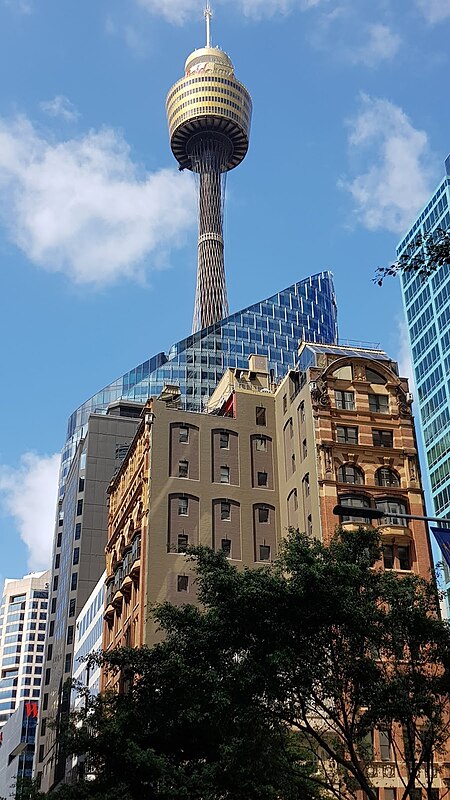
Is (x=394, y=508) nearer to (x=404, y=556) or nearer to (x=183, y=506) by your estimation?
(x=404, y=556)

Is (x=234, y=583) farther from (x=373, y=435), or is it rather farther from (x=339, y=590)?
(x=373, y=435)

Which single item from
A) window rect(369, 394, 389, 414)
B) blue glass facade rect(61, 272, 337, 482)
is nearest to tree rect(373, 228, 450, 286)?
window rect(369, 394, 389, 414)

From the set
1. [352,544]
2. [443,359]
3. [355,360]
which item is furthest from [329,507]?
[443,359]

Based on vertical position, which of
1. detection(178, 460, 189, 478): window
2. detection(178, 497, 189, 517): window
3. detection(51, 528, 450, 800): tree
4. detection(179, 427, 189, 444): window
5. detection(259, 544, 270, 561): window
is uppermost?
detection(179, 427, 189, 444): window

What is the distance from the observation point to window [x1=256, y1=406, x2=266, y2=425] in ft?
255

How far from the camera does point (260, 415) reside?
77875mm

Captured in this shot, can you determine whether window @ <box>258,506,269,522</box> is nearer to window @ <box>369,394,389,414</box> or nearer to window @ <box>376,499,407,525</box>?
window @ <box>376,499,407,525</box>

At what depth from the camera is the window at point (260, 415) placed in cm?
7762

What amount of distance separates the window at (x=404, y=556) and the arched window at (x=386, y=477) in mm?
4982

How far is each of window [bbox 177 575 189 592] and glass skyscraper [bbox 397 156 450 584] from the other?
156 feet

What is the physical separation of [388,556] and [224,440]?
58.4 ft

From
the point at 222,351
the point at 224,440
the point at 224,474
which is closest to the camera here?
the point at 224,474

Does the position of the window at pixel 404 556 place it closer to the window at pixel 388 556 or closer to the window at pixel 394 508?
the window at pixel 388 556

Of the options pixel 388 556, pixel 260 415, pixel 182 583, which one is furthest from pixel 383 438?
pixel 182 583
